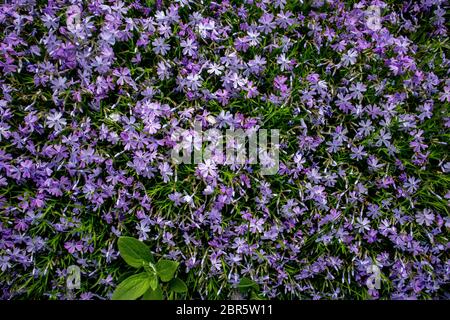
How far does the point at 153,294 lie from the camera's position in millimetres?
2047

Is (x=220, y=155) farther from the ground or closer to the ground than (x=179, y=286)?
farther from the ground

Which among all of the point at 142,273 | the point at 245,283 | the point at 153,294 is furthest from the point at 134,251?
the point at 245,283

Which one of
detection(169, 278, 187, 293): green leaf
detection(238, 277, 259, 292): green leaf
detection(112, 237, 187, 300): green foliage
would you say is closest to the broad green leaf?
detection(112, 237, 187, 300): green foliage

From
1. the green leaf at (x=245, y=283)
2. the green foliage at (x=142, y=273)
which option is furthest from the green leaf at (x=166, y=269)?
the green leaf at (x=245, y=283)

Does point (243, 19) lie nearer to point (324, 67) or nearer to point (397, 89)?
point (324, 67)

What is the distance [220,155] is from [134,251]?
581 mm

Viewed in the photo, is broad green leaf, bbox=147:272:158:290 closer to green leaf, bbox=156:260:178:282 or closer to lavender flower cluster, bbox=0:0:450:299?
green leaf, bbox=156:260:178:282

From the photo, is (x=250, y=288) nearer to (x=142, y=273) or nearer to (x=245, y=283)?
(x=245, y=283)

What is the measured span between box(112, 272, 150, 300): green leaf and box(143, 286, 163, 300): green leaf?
5 centimetres

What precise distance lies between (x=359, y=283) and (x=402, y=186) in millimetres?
520

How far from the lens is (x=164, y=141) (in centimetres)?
209

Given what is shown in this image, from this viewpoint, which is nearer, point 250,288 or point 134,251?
point 134,251

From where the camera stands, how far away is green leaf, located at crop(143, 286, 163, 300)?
2041 mm

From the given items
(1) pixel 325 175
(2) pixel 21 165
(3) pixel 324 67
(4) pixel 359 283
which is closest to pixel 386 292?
(4) pixel 359 283
